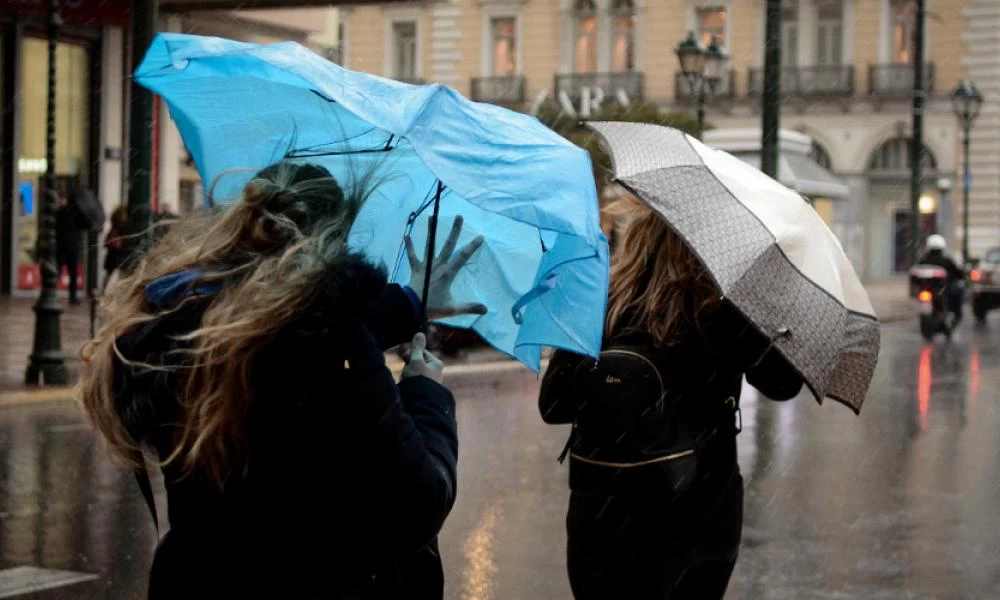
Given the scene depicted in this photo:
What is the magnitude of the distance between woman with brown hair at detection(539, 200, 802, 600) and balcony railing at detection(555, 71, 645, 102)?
47367mm

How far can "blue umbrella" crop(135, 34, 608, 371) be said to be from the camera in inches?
113

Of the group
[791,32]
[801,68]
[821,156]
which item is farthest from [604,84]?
[821,156]

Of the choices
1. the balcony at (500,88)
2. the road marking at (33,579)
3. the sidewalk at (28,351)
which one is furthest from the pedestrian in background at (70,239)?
the balcony at (500,88)

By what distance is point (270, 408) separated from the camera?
248 cm

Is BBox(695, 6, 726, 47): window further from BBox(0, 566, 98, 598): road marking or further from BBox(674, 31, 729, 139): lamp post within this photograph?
BBox(0, 566, 98, 598): road marking

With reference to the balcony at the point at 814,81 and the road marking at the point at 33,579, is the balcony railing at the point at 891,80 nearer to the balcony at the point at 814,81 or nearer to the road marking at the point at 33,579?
the balcony at the point at 814,81

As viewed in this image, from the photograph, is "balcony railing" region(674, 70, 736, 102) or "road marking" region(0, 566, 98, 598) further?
"balcony railing" region(674, 70, 736, 102)

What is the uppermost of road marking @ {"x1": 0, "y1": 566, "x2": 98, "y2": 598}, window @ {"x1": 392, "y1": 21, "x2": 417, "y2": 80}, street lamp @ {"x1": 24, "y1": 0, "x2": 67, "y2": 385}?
window @ {"x1": 392, "y1": 21, "x2": 417, "y2": 80}

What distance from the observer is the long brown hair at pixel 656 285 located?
380 cm

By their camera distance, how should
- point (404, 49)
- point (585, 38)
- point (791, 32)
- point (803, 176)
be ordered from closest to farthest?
1. point (803, 176)
2. point (791, 32)
3. point (585, 38)
4. point (404, 49)

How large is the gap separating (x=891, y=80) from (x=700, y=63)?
27820 millimetres

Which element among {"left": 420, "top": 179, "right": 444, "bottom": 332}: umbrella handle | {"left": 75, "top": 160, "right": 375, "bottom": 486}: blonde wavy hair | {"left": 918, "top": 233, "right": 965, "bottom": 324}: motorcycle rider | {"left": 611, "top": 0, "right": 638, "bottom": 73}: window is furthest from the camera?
{"left": 611, "top": 0, "right": 638, "bottom": 73}: window

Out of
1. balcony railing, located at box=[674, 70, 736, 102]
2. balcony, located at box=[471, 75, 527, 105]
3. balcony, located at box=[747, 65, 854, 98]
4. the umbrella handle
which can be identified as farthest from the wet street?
balcony, located at box=[471, 75, 527, 105]

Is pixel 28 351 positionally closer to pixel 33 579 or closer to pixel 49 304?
pixel 49 304
